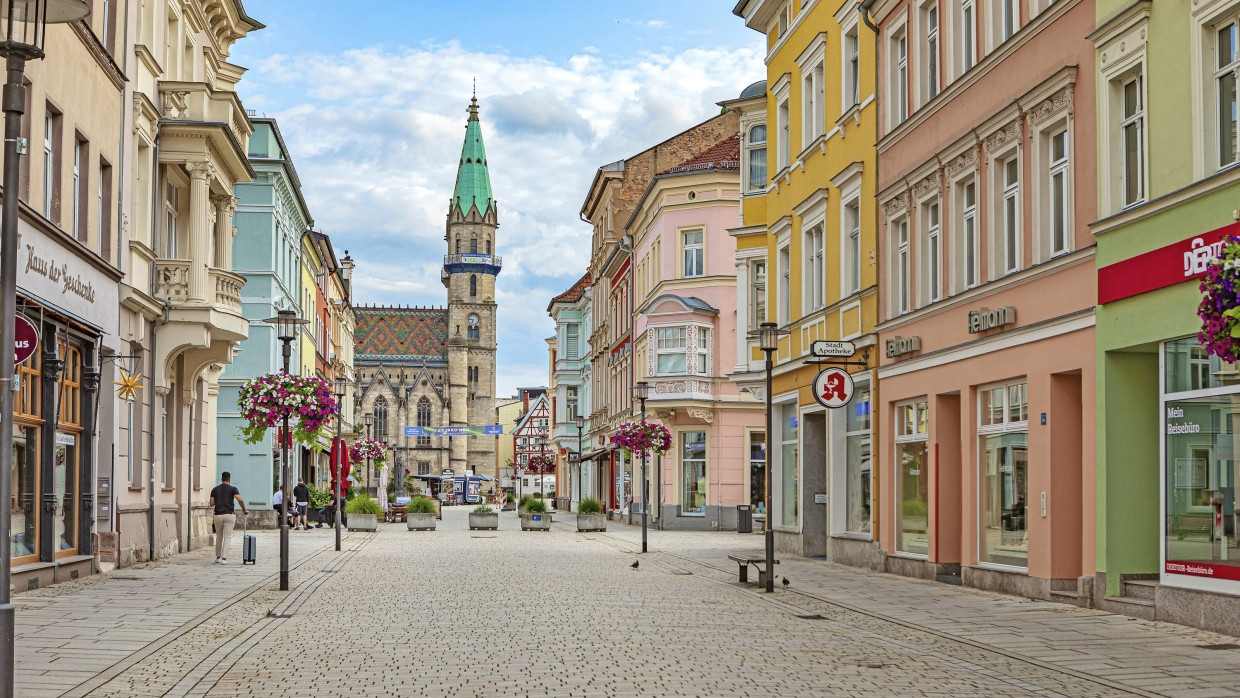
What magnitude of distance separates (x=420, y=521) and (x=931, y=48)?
28.5 m

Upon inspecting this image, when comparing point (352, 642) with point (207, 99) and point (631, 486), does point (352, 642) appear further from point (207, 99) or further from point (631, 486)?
point (631, 486)

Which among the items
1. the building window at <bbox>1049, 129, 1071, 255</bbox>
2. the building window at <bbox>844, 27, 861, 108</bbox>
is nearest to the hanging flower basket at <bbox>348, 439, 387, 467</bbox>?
the building window at <bbox>844, 27, 861, 108</bbox>

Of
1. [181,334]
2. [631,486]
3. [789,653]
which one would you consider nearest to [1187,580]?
[789,653]

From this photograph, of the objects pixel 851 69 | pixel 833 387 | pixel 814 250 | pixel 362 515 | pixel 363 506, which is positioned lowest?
pixel 362 515

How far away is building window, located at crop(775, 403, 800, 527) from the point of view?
30.3m

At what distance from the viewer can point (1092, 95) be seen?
16531 mm

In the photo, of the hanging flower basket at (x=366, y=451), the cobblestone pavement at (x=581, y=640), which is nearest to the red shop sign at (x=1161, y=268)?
the cobblestone pavement at (x=581, y=640)

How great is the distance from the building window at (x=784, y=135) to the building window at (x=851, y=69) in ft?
14.7

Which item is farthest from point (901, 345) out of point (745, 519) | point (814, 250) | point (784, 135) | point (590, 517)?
point (590, 517)

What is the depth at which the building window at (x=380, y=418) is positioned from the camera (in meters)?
148

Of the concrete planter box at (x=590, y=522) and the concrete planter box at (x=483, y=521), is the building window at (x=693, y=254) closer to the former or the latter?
the concrete planter box at (x=590, y=522)

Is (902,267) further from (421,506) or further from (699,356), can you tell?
(421,506)

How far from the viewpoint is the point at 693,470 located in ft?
157

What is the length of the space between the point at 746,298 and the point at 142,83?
14414mm
